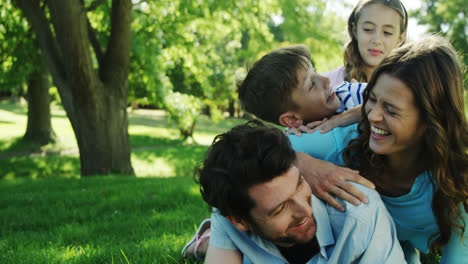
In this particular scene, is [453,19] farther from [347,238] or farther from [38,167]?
[347,238]

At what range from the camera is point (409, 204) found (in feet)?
7.88

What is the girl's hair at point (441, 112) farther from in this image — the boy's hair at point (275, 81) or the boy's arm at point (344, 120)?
the boy's hair at point (275, 81)

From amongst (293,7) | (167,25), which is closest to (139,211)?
(167,25)

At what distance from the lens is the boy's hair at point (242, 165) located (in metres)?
1.99

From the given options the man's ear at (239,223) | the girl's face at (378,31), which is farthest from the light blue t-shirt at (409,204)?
the girl's face at (378,31)

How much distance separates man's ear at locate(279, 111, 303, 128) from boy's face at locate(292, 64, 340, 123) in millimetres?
46

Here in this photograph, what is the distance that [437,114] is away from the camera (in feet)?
6.97

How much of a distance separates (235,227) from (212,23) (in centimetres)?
953

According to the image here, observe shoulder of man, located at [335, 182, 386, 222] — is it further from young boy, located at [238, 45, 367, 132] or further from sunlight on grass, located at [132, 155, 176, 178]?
sunlight on grass, located at [132, 155, 176, 178]

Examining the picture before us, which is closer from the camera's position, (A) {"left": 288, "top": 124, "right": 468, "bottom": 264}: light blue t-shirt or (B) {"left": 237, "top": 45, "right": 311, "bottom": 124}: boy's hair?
(A) {"left": 288, "top": 124, "right": 468, "bottom": 264}: light blue t-shirt

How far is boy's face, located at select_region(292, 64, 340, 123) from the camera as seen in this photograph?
300 centimetres

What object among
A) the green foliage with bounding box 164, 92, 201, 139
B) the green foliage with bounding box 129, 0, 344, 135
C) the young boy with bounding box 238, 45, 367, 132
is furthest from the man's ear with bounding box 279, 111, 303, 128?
the green foliage with bounding box 164, 92, 201, 139

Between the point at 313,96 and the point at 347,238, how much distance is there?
1.23 meters

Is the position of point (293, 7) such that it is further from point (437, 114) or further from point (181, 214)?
point (437, 114)
